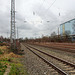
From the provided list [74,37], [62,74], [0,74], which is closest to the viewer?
[0,74]

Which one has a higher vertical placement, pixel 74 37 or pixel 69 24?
pixel 69 24

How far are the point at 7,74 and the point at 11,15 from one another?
15.8 meters

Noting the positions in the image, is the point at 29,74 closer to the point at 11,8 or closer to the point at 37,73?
the point at 37,73

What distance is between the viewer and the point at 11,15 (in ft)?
63.9

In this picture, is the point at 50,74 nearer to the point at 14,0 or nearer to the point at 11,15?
the point at 11,15

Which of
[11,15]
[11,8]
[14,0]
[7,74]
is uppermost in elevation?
[14,0]

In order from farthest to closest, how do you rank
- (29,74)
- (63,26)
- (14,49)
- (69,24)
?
(63,26) → (69,24) → (14,49) → (29,74)

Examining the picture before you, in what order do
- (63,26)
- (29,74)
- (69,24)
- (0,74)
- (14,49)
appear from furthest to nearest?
1. (63,26)
2. (69,24)
3. (14,49)
4. (29,74)
5. (0,74)

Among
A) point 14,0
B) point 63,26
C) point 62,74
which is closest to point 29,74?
point 62,74

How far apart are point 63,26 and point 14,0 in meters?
53.4

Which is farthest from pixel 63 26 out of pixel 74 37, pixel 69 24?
pixel 74 37

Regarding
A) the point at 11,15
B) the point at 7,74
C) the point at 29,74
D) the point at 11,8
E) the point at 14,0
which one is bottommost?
the point at 29,74

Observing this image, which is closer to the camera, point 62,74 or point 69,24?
point 62,74

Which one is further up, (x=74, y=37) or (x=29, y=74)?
(x=74, y=37)
